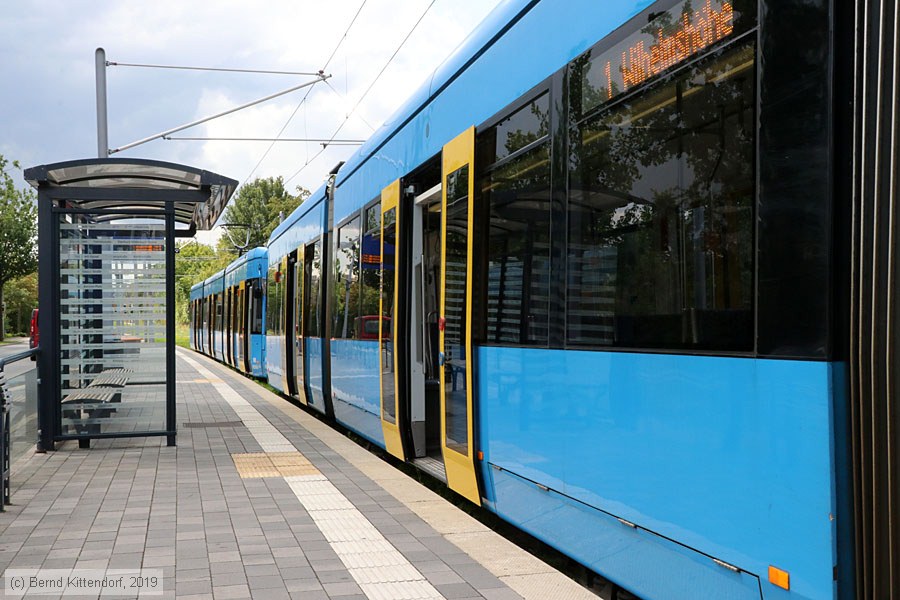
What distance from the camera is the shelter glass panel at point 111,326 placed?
10.4m

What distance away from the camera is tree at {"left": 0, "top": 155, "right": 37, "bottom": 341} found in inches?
2490

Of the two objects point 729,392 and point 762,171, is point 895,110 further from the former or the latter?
point 729,392

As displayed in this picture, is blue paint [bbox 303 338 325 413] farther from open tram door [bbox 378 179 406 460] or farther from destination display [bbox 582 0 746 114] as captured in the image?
destination display [bbox 582 0 746 114]

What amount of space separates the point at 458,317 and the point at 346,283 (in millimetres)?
4814

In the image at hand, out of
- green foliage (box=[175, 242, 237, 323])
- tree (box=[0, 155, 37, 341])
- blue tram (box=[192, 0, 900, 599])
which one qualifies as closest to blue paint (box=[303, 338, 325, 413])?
blue tram (box=[192, 0, 900, 599])

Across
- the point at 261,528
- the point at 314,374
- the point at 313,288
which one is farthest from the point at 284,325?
the point at 261,528

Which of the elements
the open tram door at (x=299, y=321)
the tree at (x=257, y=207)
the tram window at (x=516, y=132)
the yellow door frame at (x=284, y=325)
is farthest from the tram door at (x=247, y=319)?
the tree at (x=257, y=207)

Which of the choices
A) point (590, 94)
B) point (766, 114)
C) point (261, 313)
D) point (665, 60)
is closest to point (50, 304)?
point (590, 94)

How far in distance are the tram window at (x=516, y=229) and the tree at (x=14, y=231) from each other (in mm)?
64179

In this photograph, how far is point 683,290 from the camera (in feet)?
12.5

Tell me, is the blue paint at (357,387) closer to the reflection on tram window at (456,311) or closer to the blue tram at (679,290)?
the reflection on tram window at (456,311)

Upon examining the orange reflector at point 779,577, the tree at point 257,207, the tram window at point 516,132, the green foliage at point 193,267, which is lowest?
the orange reflector at point 779,577

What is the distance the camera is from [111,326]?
10562 mm

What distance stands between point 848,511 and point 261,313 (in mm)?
22258
